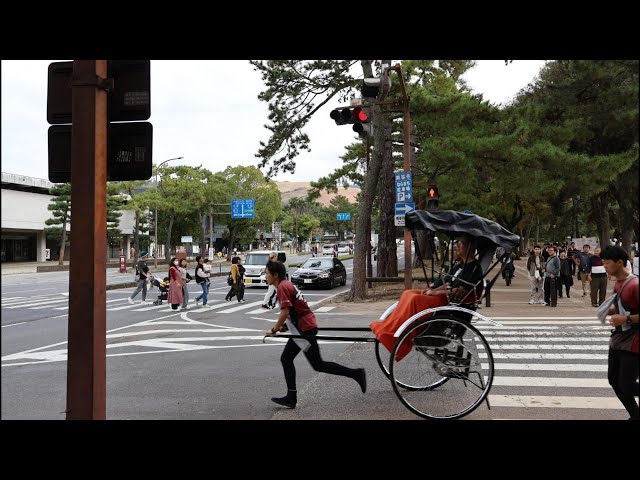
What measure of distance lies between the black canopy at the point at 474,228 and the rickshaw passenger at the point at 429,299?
0.11 meters

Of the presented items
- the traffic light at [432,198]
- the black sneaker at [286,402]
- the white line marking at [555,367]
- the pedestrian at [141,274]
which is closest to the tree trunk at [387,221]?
the traffic light at [432,198]

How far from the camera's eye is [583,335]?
993 centimetres

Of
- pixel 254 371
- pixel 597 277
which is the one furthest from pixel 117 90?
pixel 597 277

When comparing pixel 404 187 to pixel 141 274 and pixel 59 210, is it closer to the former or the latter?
pixel 141 274

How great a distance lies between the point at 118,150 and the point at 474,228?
337cm

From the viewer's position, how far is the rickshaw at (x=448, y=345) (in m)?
4.85

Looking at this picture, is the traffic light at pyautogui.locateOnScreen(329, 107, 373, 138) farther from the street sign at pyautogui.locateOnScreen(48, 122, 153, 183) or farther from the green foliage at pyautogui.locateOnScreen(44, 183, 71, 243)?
the green foliage at pyautogui.locateOnScreen(44, 183, 71, 243)

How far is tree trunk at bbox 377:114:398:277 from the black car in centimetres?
227

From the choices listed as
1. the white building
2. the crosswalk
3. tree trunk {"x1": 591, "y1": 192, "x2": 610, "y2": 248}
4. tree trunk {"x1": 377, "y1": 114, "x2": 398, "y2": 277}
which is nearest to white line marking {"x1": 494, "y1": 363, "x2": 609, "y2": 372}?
the crosswalk

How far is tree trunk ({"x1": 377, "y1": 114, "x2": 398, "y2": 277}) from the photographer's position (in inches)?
894

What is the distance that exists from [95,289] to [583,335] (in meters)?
9.23

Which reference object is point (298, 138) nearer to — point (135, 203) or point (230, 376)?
point (230, 376)

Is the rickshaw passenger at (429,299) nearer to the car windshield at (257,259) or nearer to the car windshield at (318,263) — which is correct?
the car windshield at (318,263)
